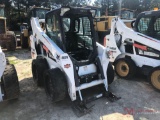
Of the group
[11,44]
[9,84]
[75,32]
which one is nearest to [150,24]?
[75,32]

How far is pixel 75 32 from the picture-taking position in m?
4.63

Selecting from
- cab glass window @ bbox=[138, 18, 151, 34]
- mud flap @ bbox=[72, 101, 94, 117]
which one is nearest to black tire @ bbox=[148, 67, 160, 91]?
cab glass window @ bbox=[138, 18, 151, 34]

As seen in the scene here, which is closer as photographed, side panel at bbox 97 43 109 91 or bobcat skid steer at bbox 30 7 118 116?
bobcat skid steer at bbox 30 7 118 116

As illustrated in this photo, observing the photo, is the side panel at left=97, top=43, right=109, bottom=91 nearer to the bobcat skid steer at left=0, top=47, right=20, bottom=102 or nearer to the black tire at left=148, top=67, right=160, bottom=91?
the black tire at left=148, top=67, right=160, bottom=91

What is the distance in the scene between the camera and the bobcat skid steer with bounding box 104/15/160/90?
4621 millimetres

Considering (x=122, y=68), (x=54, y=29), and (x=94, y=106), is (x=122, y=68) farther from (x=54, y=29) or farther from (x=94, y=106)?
(x=54, y=29)

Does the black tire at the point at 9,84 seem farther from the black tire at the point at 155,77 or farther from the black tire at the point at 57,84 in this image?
the black tire at the point at 155,77

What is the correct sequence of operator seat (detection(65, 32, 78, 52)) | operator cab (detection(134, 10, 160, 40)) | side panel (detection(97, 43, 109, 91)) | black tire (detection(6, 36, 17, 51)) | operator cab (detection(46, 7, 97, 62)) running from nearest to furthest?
operator cab (detection(46, 7, 97, 62)) < side panel (detection(97, 43, 109, 91)) < operator seat (detection(65, 32, 78, 52)) < operator cab (detection(134, 10, 160, 40)) < black tire (detection(6, 36, 17, 51))

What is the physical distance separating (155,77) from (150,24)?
149cm

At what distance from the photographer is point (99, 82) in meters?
4.14

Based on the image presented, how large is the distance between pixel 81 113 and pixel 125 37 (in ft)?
9.39

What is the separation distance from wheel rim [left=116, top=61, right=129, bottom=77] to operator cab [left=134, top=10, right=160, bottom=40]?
108cm

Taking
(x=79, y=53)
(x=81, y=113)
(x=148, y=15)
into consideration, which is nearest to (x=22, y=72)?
(x=79, y=53)

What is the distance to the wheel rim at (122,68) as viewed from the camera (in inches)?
210
